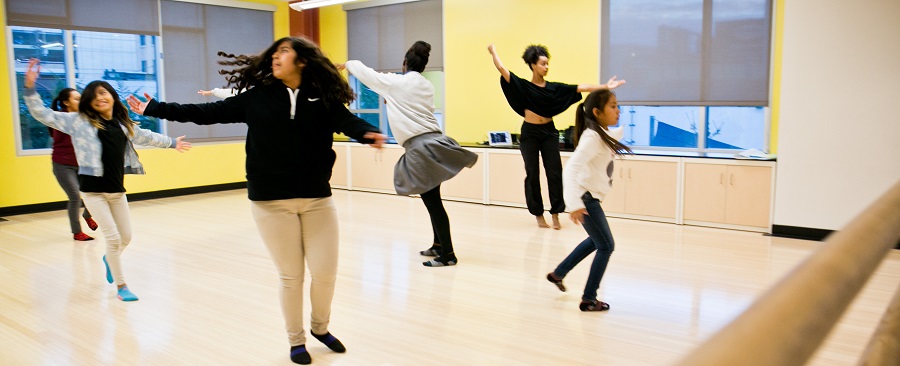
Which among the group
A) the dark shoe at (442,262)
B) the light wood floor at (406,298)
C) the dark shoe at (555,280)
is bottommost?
the light wood floor at (406,298)

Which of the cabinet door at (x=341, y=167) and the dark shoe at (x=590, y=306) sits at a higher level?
the cabinet door at (x=341, y=167)

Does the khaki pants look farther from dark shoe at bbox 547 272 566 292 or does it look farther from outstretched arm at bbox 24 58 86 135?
outstretched arm at bbox 24 58 86 135

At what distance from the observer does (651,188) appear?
6.87m

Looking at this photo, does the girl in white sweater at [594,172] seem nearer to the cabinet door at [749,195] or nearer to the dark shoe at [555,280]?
the dark shoe at [555,280]

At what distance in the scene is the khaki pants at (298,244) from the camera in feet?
10.3

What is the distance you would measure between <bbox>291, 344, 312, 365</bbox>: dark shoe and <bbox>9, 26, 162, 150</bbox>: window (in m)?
6.15

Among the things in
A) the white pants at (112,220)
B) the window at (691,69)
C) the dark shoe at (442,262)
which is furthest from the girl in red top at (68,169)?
the window at (691,69)

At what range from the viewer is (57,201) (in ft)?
26.3

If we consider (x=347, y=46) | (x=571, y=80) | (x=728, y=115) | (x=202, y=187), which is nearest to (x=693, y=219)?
(x=728, y=115)

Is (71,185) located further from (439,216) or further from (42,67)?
(439,216)

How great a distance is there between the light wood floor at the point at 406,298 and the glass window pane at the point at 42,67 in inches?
62.0

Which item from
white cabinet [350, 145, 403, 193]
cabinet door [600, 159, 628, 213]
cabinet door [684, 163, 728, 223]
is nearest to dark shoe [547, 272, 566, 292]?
cabinet door [684, 163, 728, 223]

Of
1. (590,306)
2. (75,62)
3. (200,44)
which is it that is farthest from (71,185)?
(590,306)

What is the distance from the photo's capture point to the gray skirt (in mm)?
4926
